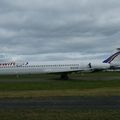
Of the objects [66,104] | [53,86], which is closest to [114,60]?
[53,86]

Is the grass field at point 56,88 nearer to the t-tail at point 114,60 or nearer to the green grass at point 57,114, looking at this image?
the green grass at point 57,114

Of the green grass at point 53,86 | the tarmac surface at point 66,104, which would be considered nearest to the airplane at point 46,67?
the green grass at point 53,86

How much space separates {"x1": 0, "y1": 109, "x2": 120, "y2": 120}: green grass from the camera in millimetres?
12586

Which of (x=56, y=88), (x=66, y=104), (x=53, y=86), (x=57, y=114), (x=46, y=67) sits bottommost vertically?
(x=57, y=114)

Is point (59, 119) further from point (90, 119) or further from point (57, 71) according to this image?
point (57, 71)

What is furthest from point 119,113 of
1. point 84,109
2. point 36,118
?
point 36,118

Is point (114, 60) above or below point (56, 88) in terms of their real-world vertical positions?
above

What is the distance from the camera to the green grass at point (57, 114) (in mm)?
12586

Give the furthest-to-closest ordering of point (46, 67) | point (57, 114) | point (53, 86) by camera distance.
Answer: point (46, 67) → point (53, 86) → point (57, 114)

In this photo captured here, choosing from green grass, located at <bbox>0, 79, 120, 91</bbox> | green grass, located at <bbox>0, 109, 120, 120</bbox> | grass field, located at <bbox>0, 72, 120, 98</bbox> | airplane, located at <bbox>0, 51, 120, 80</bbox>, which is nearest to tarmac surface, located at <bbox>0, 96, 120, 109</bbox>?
green grass, located at <bbox>0, 109, 120, 120</bbox>

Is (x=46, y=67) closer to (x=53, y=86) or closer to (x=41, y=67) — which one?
(x=41, y=67)

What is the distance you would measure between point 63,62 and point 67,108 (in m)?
43.2

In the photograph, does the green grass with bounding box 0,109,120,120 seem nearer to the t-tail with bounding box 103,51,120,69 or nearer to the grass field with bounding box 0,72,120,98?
the grass field with bounding box 0,72,120,98

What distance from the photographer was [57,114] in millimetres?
13523
